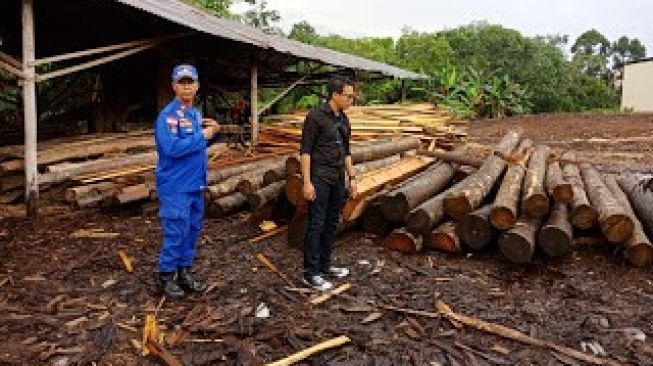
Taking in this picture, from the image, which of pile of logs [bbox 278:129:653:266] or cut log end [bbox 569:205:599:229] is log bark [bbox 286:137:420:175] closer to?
pile of logs [bbox 278:129:653:266]

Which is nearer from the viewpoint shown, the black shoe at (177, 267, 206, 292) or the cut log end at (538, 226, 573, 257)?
the black shoe at (177, 267, 206, 292)

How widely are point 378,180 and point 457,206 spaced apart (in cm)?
132

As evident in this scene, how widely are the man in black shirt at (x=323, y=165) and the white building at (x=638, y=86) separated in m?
36.2

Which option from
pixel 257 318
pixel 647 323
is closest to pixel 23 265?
pixel 257 318

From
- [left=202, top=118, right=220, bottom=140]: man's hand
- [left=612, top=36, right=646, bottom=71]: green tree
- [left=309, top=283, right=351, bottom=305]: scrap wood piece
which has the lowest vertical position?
[left=309, top=283, right=351, bottom=305]: scrap wood piece

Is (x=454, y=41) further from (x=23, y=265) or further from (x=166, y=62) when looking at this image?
(x=23, y=265)

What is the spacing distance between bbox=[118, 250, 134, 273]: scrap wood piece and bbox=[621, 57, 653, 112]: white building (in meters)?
36.8

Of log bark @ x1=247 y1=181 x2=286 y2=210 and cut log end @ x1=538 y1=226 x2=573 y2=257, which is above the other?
log bark @ x1=247 y1=181 x2=286 y2=210

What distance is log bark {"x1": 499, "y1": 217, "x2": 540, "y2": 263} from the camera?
5859 millimetres

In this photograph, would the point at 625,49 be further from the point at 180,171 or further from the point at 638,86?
the point at 180,171

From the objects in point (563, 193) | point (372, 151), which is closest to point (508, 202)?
point (563, 193)

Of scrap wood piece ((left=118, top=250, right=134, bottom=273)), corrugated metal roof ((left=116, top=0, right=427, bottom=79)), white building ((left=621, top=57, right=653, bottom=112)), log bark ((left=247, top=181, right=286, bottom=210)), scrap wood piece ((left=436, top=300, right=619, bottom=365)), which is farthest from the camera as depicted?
white building ((left=621, top=57, right=653, bottom=112))

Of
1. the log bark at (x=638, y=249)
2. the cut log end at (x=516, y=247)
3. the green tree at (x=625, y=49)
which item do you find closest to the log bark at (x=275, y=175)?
the cut log end at (x=516, y=247)

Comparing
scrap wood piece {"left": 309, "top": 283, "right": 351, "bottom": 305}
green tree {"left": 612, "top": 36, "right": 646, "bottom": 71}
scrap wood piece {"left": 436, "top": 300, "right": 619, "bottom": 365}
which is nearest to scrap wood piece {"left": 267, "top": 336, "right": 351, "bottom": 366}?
scrap wood piece {"left": 309, "top": 283, "right": 351, "bottom": 305}
